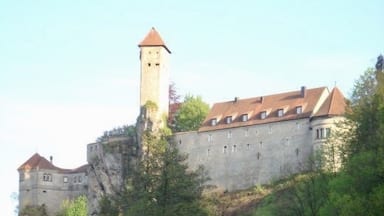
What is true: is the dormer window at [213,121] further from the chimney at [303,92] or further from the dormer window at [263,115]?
the chimney at [303,92]

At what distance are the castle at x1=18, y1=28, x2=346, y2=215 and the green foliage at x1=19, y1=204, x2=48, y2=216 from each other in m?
1.24

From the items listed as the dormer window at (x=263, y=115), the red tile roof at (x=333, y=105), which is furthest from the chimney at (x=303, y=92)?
the dormer window at (x=263, y=115)

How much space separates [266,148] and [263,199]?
23.9 ft

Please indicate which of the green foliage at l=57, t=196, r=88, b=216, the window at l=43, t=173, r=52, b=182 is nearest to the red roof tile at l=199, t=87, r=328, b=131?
the green foliage at l=57, t=196, r=88, b=216

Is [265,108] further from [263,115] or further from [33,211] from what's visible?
[33,211]

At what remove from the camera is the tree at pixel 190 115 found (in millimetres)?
110625

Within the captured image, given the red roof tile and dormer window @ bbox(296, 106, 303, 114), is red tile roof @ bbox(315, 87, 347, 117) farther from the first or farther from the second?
dormer window @ bbox(296, 106, 303, 114)

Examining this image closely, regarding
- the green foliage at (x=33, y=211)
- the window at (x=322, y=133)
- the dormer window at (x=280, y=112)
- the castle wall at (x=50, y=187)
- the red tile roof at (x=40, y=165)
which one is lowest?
the green foliage at (x=33, y=211)

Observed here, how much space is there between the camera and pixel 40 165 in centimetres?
11969

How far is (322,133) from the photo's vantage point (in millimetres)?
90500

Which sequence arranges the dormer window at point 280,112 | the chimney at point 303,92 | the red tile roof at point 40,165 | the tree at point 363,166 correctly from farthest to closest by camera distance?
1. the red tile roof at point 40,165
2. the chimney at point 303,92
3. the dormer window at point 280,112
4. the tree at point 363,166

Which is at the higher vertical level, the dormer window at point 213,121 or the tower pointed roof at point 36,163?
the dormer window at point 213,121

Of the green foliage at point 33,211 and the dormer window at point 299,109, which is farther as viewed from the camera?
the green foliage at point 33,211

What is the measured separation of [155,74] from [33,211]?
21.0 metres
